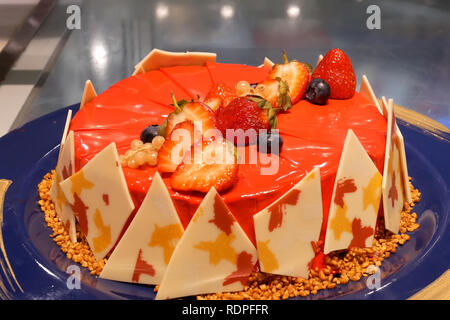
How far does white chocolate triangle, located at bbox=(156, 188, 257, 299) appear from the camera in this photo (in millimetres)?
2207

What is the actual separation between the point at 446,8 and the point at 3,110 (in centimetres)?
348

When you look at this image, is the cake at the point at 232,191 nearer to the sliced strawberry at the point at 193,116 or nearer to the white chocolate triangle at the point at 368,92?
the sliced strawberry at the point at 193,116

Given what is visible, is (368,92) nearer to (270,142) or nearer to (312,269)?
(270,142)

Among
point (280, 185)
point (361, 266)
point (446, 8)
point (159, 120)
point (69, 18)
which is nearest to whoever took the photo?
point (280, 185)

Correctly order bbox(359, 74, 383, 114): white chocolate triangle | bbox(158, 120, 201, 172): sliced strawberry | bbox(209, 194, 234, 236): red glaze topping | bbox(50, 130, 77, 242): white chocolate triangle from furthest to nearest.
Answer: bbox(359, 74, 383, 114): white chocolate triangle, bbox(50, 130, 77, 242): white chocolate triangle, bbox(158, 120, 201, 172): sliced strawberry, bbox(209, 194, 234, 236): red glaze topping

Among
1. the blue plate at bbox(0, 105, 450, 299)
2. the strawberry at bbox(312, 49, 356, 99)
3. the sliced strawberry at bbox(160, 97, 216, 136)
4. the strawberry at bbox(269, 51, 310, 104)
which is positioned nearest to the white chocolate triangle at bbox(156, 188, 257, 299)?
the blue plate at bbox(0, 105, 450, 299)

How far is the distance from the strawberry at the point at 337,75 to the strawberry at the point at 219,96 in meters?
0.48

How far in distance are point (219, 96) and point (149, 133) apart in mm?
411

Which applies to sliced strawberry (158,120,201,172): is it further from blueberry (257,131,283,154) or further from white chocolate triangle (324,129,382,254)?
white chocolate triangle (324,129,382,254)

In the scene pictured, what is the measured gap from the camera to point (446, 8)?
4770 mm

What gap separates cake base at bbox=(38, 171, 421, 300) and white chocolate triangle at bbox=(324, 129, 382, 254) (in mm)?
64

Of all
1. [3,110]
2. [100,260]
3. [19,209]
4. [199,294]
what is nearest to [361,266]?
[199,294]

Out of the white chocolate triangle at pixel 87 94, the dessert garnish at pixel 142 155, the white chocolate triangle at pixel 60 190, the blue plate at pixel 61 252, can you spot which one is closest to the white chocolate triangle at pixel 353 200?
the blue plate at pixel 61 252

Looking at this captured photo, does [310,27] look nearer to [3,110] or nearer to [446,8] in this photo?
[446,8]
